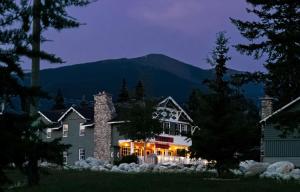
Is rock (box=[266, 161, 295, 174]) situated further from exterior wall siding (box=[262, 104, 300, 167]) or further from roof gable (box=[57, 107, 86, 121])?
roof gable (box=[57, 107, 86, 121])

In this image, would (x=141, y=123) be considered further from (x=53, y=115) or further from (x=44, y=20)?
(x=44, y=20)

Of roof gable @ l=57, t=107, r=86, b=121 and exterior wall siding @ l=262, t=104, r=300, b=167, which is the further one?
roof gable @ l=57, t=107, r=86, b=121

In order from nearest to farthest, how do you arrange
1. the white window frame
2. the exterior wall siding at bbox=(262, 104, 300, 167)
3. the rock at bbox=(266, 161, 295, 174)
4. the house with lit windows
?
the rock at bbox=(266, 161, 295, 174), the exterior wall siding at bbox=(262, 104, 300, 167), the house with lit windows, the white window frame

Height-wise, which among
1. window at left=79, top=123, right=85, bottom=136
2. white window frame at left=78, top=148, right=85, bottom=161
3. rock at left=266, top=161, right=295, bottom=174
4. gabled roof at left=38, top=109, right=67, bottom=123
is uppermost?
gabled roof at left=38, top=109, right=67, bottom=123

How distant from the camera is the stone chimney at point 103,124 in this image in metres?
66.9

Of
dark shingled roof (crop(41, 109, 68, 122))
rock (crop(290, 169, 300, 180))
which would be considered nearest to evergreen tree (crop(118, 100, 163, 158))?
dark shingled roof (crop(41, 109, 68, 122))

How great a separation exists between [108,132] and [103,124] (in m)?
1.11

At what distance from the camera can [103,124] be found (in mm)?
67562

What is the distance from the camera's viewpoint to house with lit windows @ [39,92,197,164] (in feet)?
218

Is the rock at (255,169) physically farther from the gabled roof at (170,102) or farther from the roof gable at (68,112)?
the roof gable at (68,112)

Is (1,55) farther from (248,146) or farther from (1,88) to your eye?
(248,146)

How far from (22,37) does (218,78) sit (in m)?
65.7

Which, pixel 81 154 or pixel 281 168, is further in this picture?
pixel 81 154

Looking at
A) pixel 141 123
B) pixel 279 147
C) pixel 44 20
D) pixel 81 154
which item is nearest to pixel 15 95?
pixel 44 20
